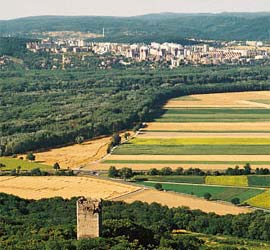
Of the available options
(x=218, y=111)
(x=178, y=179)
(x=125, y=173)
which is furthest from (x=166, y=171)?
(x=218, y=111)

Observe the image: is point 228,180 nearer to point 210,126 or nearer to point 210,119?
point 210,126

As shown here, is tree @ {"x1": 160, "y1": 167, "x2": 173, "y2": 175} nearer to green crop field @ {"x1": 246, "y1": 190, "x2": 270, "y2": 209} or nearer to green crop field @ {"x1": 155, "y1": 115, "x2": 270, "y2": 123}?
green crop field @ {"x1": 246, "y1": 190, "x2": 270, "y2": 209}

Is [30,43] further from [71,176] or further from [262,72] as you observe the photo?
[71,176]

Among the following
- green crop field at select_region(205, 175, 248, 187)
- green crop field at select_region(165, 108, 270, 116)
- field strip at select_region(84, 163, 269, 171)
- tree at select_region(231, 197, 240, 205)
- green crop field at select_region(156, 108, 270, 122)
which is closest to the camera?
tree at select_region(231, 197, 240, 205)

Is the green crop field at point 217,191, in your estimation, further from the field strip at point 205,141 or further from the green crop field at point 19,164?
the field strip at point 205,141

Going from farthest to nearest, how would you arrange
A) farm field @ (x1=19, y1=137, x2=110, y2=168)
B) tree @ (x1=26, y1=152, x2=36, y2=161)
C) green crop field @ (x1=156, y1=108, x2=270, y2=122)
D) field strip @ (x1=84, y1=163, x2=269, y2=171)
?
1. green crop field @ (x1=156, y1=108, x2=270, y2=122)
2. tree @ (x1=26, y1=152, x2=36, y2=161)
3. farm field @ (x1=19, y1=137, x2=110, y2=168)
4. field strip @ (x1=84, y1=163, x2=269, y2=171)

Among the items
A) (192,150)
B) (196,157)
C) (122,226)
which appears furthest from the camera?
(192,150)

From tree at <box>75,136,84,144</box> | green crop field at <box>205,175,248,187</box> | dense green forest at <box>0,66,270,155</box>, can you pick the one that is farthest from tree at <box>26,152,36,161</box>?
green crop field at <box>205,175,248,187</box>
